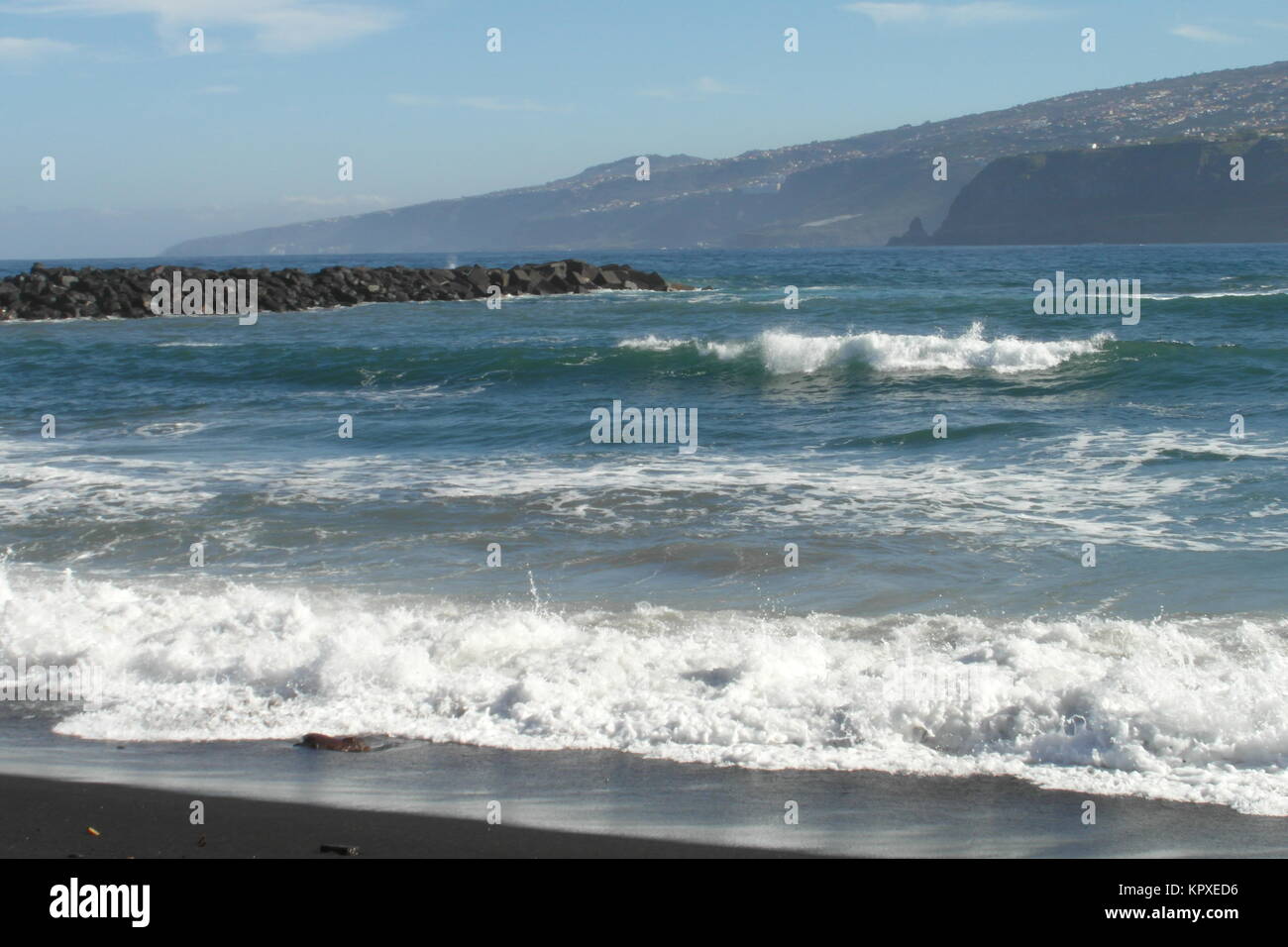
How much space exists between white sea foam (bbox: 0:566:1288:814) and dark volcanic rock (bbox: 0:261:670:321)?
117 feet

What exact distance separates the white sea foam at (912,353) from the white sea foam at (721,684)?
1402 cm

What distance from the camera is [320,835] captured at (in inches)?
197

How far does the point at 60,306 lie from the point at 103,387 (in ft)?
69.1

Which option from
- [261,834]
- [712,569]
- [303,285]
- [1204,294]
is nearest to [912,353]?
[712,569]

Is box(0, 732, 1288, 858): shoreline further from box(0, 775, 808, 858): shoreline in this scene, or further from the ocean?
the ocean

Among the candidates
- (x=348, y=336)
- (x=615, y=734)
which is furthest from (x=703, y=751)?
(x=348, y=336)

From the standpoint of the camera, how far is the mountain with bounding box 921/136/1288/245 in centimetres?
12762

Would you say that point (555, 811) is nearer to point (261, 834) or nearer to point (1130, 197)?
point (261, 834)

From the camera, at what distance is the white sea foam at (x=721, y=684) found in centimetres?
575

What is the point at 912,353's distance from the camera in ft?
72.6

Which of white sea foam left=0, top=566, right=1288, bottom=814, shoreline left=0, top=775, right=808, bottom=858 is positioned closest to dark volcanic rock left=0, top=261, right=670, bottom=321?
white sea foam left=0, top=566, right=1288, bottom=814

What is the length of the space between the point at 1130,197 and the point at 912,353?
435 ft

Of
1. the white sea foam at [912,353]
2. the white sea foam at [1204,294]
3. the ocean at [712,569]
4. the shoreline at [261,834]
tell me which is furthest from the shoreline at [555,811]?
the white sea foam at [1204,294]

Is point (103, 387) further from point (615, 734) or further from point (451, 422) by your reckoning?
point (615, 734)
